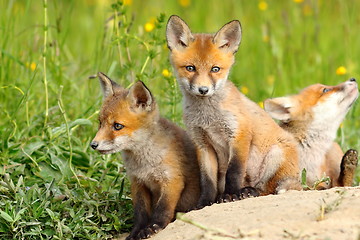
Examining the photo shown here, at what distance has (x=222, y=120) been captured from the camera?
5.82m

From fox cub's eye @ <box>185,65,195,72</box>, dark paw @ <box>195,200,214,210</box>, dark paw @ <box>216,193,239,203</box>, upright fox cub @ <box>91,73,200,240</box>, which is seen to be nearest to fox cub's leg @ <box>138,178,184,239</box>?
upright fox cub @ <box>91,73,200,240</box>

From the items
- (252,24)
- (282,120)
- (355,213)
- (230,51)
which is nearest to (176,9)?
(252,24)

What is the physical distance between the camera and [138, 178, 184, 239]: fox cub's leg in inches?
216

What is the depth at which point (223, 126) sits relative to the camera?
5.82 metres

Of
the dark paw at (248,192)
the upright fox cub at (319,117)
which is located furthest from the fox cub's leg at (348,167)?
the dark paw at (248,192)

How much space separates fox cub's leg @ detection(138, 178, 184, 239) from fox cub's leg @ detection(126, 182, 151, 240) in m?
0.09

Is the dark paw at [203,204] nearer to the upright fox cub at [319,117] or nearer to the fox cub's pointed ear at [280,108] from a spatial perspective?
the upright fox cub at [319,117]

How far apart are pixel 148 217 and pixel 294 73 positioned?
4.65 meters

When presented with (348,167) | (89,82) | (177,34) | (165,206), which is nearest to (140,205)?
(165,206)

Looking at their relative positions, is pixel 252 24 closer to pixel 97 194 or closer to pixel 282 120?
pixel 282 120

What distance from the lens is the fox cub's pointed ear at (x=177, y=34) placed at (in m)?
5.94

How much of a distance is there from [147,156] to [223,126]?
0.70 meters

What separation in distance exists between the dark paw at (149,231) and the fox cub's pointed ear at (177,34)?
1.57 metres

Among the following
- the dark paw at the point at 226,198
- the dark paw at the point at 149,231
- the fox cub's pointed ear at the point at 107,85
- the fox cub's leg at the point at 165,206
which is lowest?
the dark paw at the point at 149,231
